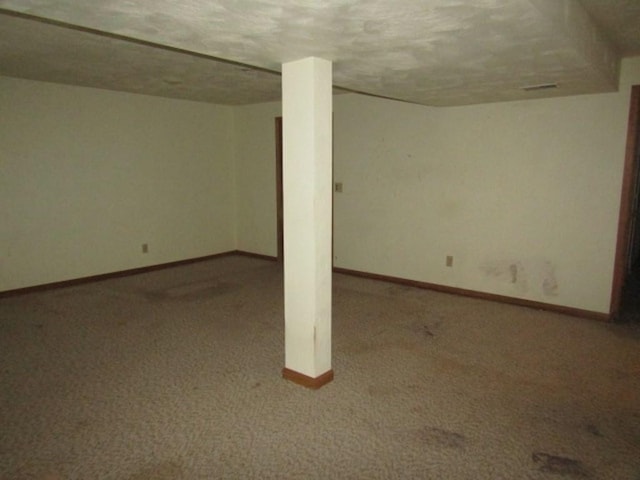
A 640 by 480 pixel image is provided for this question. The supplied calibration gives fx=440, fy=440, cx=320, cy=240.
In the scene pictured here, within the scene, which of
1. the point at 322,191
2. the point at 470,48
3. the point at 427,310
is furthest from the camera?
the point at 427,310

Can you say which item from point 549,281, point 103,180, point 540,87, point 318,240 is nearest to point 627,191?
point 549,281

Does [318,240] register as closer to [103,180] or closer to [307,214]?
[307,214]

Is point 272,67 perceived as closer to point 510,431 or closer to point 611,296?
point 510,431

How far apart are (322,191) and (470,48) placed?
1.12m

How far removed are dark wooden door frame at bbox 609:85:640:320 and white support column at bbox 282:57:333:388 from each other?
2827mm

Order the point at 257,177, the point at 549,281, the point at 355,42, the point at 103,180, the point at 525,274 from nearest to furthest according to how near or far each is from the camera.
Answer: the point at 355,42, the point at 549,281, the point at 525,274, the point at 103,180, the point at 257,177

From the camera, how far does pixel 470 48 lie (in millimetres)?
2334

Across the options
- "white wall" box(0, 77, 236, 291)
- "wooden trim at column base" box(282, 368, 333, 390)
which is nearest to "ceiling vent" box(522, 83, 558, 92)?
"wooden trim at column base" box(282, 368, 333, 390)

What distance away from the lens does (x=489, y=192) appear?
4586mm

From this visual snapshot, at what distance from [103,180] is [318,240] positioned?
12.3 feet

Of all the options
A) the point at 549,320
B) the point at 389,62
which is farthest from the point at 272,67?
the point at 549,320

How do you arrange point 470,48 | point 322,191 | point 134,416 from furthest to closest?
1. point 322,191
2. point 134,416
3. point 470,48

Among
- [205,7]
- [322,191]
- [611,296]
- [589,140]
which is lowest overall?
[611,296]

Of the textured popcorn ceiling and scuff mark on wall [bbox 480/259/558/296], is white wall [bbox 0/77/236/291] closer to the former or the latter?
the textured popcorn ceiling
